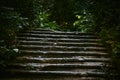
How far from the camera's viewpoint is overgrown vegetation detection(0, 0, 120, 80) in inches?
277

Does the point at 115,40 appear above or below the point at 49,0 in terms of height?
below

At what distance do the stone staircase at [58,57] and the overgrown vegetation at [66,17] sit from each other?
38 cm

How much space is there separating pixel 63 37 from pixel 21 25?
1.62 metres

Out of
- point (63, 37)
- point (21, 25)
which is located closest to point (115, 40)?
point (63, 37)

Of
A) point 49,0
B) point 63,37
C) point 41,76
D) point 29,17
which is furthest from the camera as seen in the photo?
point 49,0

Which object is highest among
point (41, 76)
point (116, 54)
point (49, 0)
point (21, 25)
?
point (49, 0)

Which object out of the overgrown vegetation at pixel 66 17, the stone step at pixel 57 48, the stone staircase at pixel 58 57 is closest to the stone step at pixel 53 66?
the stone staircase at pixel 58 57

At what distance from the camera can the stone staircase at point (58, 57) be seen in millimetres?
6004

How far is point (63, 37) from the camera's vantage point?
8547mm

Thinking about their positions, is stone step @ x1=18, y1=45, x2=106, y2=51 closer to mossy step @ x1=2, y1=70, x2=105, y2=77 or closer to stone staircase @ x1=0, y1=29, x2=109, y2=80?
stone staircase @ x1=0, y1=29, x2=109, y2=80

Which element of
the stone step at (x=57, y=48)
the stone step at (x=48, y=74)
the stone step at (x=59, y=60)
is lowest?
the stone step at (x=48, y=74)

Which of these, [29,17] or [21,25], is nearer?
[21,25]

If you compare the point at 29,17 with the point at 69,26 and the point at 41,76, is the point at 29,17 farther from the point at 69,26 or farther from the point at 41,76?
the point at 41,76

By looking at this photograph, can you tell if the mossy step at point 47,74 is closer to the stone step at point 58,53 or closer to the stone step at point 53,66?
the stone step at point 53,66
